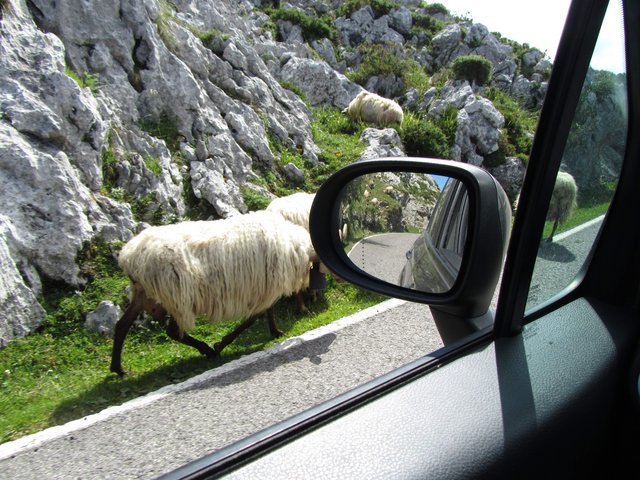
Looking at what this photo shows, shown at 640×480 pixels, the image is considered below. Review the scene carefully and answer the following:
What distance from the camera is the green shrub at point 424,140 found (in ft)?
48.6

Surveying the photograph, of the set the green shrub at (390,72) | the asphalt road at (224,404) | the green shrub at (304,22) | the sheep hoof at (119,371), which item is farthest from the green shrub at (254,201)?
the green shrub at (304,22)

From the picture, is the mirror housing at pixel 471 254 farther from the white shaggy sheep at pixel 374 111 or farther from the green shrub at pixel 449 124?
the white shaggy sheep at pixel 374 111

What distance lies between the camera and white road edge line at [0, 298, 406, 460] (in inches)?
123

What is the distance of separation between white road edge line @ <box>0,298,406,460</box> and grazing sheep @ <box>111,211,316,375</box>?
0.64 meters

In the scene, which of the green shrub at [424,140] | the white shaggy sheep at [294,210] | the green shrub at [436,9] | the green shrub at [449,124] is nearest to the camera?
the white shaggy sheep at [294,210]

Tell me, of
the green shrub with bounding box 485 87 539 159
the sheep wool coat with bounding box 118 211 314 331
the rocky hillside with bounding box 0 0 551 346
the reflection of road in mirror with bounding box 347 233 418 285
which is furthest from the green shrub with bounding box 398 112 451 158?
the reflection of road in mirror with bounding box 347 233 418 285

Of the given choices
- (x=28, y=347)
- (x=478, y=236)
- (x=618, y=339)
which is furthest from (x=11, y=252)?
(x=618, y=339)

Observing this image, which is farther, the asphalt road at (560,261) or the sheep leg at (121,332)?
the sheep leg at (121,332)

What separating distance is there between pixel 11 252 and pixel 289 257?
3.20 metres

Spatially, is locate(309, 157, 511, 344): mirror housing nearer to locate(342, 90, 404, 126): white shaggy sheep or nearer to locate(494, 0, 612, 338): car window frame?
locate(494, 0, 612, 338): car window frame

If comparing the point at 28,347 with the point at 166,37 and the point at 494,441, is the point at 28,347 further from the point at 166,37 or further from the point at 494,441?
the point at 166,37

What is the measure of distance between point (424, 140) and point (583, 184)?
45.9ft

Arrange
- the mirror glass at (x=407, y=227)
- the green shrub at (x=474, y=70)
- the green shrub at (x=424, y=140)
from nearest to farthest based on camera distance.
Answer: the mirror glass at (x=407, y=227) < the green shrub at (x=424, y=140) < the green shrub at (x=474, y=70)

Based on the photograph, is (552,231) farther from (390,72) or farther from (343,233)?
(390,72)
